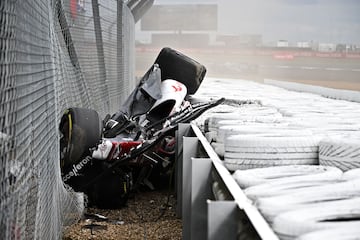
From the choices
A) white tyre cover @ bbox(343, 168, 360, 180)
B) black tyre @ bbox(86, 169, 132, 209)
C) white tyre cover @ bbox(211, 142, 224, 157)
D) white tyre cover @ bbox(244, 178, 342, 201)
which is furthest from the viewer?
black tyre @ bbox(86, 169, 132, 209)

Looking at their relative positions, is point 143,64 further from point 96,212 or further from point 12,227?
point 12,227

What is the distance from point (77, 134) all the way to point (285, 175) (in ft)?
7.32

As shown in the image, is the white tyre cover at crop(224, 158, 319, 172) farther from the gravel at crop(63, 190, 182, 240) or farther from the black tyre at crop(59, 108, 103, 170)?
the black tyre at crop(59, 108, 103, 170)

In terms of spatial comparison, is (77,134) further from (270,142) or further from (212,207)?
(212,207)

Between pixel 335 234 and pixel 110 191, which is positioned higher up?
pixel 335 234

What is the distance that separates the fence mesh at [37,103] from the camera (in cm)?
201

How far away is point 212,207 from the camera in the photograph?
2.06m

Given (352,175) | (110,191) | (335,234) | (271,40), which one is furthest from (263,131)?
(271,40)

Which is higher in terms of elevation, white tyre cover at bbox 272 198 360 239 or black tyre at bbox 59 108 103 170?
white tyre cover at bbox 272 198 360 239

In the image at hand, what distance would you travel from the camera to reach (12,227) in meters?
2.03

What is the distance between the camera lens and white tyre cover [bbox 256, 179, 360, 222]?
1982 mm

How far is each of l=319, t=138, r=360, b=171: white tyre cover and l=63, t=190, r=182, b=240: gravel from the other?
1.47 metres

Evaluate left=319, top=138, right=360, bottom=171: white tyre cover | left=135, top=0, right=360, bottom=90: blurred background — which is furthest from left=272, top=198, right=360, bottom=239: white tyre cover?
left=135, top=0, right=360, bottom=90: blurred background

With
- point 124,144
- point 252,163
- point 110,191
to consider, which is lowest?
point 110,191
